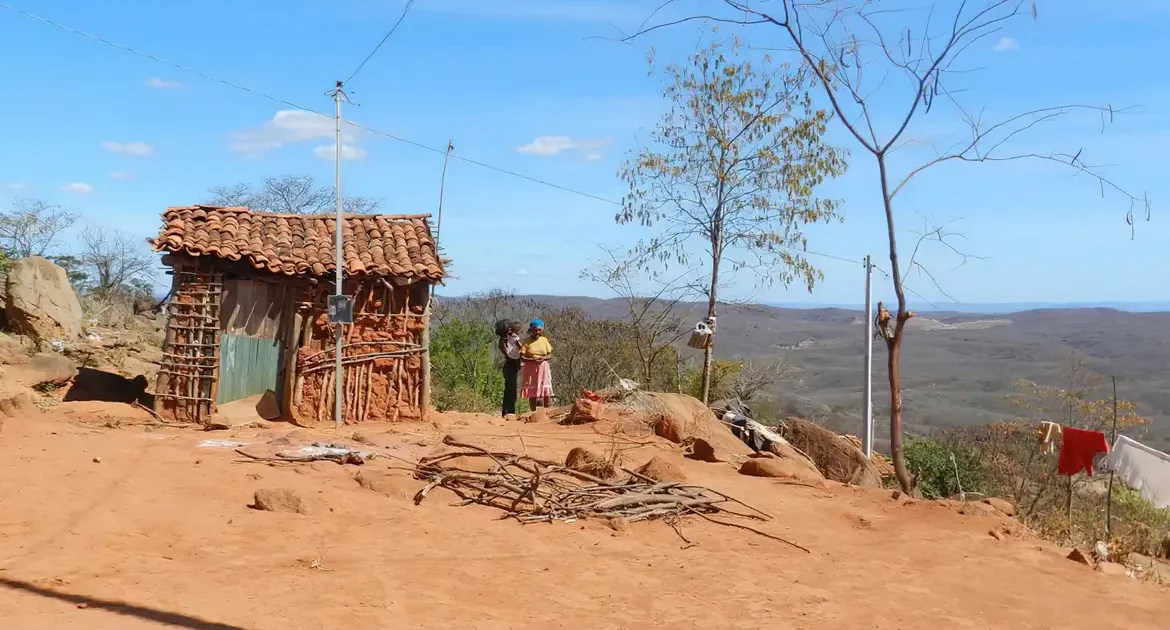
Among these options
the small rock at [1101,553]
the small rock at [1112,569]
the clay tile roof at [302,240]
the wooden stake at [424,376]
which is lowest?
the small rock at [1112,569]

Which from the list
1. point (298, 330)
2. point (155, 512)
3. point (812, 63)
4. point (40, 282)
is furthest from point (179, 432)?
point (40, 282)

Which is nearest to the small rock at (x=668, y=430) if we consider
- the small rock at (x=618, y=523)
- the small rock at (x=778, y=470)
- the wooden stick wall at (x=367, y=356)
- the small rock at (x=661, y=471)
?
the small rock at (x=778, y=470)

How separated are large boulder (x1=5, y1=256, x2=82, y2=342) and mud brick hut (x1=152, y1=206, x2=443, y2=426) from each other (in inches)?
254

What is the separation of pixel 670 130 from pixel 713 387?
7274 millimetres

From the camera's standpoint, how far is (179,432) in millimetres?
11516

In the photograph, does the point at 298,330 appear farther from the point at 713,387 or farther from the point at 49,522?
the point at 713,387

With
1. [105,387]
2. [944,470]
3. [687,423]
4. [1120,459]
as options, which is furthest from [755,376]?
[105,387]

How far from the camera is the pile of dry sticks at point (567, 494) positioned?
842 centimetres

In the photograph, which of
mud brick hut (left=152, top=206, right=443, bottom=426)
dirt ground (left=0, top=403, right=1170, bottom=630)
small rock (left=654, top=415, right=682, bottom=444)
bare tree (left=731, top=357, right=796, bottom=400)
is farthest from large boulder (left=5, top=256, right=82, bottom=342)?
bare tree (left=731, top=357, right=796, bottom=400)

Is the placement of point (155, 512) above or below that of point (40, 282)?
below

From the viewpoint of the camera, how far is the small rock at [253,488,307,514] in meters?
7.48

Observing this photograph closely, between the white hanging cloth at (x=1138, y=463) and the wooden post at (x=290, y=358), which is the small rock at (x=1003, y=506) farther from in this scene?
the wooden post at (x=290, y=358)

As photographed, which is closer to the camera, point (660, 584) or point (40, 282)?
point (660, 584)

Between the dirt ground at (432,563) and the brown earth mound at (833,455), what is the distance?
10.7 feet
